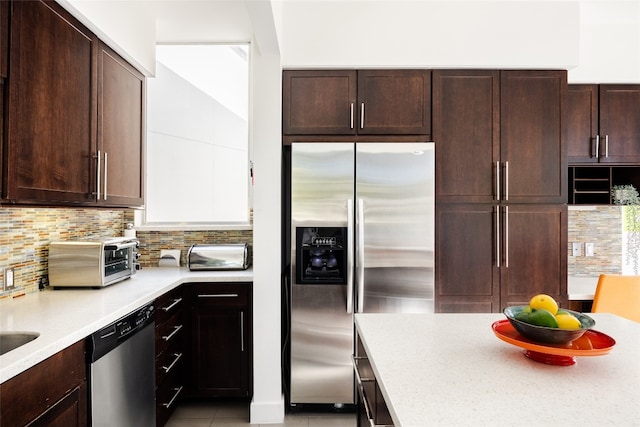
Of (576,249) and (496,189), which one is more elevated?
(496,189)

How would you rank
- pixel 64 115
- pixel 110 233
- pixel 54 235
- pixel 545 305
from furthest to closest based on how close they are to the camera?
pixel 110 233
pixel 54 235
pixel 64 115
pixel 545 305

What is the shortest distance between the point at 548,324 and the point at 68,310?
1.95 metres

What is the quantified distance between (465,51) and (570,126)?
3.43ft

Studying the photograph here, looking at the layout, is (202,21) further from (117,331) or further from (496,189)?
(496,189)

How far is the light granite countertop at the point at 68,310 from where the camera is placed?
4.16 feet

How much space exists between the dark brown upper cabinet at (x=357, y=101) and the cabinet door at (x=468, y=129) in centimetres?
11

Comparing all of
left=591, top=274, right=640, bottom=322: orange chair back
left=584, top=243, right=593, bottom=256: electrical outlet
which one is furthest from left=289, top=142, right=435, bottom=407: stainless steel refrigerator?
left=584, top=243, right=593, bottom=256: electrical outlet

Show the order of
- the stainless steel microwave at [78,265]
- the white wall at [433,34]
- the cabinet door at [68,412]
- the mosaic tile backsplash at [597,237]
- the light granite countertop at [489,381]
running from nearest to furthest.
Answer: the light granite countertop at [489,381]
the cabinet door at [68,412]
the stainless steel microwave at [78,265]
the white wall at [433,34]
the mosaic tile backsplash at [597,237]

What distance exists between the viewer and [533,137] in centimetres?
263

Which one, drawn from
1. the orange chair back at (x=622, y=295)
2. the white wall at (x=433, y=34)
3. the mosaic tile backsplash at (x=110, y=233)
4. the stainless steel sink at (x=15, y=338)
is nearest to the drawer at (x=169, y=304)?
the mosaic tile backsplash at (x=110, y=233)

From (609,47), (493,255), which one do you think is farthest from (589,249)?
(609,47)

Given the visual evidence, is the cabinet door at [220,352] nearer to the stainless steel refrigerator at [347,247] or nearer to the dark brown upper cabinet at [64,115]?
the stainless steel refrigerator at [347,247]

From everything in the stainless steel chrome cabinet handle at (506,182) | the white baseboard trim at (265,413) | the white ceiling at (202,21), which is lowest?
the white baseboard trim at (265,413)

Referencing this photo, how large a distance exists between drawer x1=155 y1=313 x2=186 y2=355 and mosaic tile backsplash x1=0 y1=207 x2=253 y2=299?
683 mm
